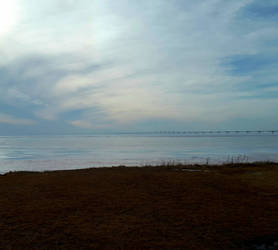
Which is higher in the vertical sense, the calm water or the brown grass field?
the brown grass field

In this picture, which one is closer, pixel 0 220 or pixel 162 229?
pixel 162 229

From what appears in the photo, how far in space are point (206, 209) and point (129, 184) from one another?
465 centimetres

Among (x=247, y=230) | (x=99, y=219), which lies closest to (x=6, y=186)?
(x=99, y=219)

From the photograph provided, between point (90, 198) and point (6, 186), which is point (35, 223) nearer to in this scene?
point (90, 198)

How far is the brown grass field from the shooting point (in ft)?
18.7

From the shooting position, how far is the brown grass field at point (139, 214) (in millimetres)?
5691

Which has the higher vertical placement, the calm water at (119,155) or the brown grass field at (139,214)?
the brown grass field at (139,214)

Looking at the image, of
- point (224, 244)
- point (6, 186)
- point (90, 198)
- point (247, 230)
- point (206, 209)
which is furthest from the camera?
point (6, 186)

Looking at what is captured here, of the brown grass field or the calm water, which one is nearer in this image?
the brown grass field

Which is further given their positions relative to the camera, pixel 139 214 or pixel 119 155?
pixel 119 155

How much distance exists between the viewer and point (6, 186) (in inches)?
464

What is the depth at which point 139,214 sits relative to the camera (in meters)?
7.55

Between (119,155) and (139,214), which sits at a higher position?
(139,214)

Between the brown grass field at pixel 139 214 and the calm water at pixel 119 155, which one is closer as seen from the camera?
the brown grass field at pixel 139 214
